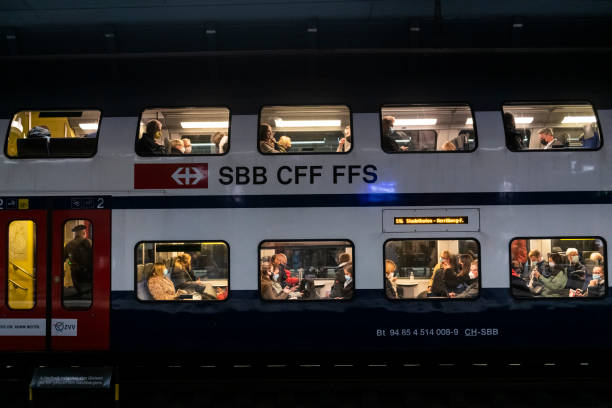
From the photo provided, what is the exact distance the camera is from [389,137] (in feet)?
20.1

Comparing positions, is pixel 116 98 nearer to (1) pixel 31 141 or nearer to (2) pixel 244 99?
(1) pixel 31 141

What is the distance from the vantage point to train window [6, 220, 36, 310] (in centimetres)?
614

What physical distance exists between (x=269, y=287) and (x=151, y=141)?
7.79ft

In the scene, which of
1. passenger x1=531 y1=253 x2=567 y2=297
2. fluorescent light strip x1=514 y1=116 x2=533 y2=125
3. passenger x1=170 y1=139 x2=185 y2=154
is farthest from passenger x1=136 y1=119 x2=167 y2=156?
passenger x1=531 y1=253 x2=567 y2=297

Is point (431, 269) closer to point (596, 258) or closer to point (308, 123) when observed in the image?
point (596, 258)

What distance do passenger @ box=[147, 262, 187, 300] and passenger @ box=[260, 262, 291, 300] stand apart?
0.99 metres

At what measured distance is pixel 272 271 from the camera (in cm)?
603

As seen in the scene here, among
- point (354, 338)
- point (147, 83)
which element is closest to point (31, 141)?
point (147, 83)

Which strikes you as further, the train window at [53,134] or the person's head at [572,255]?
the train window at [53,134]

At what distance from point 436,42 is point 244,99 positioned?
3083 millimetres

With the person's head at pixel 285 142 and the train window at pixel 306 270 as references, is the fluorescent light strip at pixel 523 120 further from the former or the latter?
the person's head at pixel 285 142

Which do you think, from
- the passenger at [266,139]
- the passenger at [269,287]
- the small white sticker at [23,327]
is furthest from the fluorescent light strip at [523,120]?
the small white sticker at [23,327]

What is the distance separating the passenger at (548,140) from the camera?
6113 mm

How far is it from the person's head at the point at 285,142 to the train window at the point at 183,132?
0.65 metres
